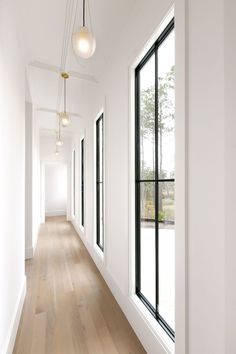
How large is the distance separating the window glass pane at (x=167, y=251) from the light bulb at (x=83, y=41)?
1.29 metres

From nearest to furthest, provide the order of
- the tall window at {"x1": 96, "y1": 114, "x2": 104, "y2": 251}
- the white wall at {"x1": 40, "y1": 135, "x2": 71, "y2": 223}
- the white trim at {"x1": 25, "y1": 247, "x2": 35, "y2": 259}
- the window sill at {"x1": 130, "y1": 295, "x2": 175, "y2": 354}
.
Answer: the window sill at {"x1": 130, "y1": 295, "x2": 175, "y2": 354}, the tall window at {"x1": 96, "y1": 114, "x2": 104, "y2": 251}, the white trim at {"x1": 25, "y1": 247, "x2": 35, "y2": 259}, the white wall at {"x1": 40, "y1": 135, "x2": 71, "y2": 223}

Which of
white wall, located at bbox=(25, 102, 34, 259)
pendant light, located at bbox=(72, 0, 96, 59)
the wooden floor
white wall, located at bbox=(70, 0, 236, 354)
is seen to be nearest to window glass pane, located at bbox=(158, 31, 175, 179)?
white wall, located at bbox=(70, 0, 236, 354)

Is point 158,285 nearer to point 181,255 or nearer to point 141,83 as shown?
point 181,255

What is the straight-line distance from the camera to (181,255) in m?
1.25

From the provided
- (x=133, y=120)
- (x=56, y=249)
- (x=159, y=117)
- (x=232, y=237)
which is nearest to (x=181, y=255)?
(x=232, y=237)

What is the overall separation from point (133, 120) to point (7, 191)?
4.76ft

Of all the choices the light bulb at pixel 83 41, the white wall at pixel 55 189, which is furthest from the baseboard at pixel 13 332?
the white wall at pixel 55 189

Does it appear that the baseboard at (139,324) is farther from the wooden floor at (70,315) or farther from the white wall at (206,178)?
the white wall at (206,178)

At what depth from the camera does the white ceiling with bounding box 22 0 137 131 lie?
216cm

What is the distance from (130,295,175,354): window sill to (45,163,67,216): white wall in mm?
9227

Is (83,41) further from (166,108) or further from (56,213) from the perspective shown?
(56,213)

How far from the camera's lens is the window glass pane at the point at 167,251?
5.18ft

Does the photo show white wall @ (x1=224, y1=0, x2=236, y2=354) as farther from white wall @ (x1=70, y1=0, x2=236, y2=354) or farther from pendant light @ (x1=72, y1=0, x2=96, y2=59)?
pendant light @ (x1=72, y1=0, x2=96, y2=59)

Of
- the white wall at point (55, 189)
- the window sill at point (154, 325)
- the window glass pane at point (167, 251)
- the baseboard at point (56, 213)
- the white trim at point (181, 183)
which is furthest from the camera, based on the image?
the white wall at point (55, 189)
